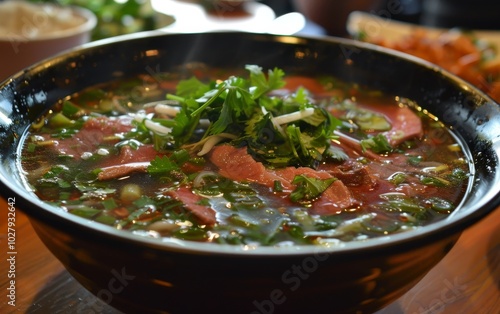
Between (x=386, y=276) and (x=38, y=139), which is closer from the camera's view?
(x=386, y=276)

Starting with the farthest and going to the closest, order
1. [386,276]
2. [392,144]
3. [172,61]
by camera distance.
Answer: [172,61] → [392,144] → [386,276]

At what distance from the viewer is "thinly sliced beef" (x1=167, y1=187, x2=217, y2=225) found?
5.22 ft

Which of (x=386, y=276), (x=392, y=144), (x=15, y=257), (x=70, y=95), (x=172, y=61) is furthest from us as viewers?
(x=172, y=61)

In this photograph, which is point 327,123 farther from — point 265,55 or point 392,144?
point 265,55

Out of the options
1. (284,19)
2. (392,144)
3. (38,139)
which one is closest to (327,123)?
(392,144)

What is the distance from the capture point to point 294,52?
9.00 feet

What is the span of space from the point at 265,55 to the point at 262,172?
1.08 meters

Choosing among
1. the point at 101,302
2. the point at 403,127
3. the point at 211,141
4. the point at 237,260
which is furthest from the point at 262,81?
the point at 237,260

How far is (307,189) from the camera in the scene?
1.76m

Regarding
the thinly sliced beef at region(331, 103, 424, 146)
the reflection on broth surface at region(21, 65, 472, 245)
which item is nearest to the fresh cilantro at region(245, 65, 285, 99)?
the reflection on broth surface at region(21, 65, 472, 245)

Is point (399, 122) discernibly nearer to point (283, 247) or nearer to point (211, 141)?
point (211, 141)

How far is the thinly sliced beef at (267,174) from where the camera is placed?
1.74 m

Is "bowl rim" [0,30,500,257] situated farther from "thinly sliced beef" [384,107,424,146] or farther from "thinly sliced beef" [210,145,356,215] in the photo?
"thinly sliced beef" [384,107,424,146]

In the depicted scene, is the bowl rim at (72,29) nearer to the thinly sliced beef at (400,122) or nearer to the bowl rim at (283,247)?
the thinly sliced beef at (400,122)
